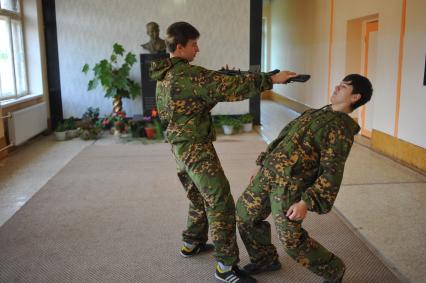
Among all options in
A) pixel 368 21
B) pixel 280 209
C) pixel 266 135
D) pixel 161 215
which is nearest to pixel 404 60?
pixel 368 21

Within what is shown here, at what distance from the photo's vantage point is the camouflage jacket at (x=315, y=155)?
75.0 inches

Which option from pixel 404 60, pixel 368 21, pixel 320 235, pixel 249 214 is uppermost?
pixel 368 21

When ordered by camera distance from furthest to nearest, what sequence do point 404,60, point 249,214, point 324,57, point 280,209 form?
point 324,57, point 404,60, point 249,214, point 280,209

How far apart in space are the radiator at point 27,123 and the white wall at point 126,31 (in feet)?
2.45

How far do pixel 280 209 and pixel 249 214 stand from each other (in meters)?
0.23

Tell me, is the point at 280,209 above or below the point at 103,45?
below

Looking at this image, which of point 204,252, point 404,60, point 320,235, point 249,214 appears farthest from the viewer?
point 404,60

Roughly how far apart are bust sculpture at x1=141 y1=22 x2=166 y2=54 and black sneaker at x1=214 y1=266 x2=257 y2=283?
4.82 metres

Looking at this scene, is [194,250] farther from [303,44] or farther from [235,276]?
[303,44]

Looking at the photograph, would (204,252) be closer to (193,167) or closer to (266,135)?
(193,167)

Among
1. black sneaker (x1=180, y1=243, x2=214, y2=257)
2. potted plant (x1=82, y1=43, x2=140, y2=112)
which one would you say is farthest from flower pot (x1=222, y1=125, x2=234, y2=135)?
black sneaker (x1=180, y1=243, x2=214, y2=257)

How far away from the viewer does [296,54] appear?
971 centimetres

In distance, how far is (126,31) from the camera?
7227 mm

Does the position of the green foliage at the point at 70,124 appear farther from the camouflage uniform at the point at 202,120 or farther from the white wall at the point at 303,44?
the camouflage uniform at the point at 202,120
